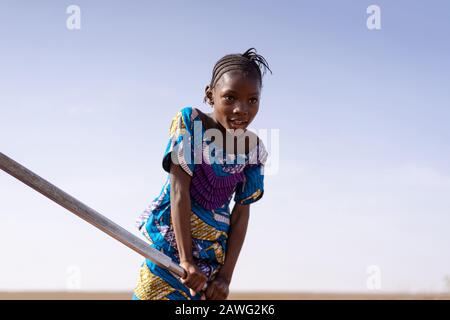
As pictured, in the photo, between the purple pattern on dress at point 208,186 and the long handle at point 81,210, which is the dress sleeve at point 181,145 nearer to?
the purple pattern on dress at point 208,186

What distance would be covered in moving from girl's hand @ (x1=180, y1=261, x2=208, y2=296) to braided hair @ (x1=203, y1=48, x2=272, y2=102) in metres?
0.96

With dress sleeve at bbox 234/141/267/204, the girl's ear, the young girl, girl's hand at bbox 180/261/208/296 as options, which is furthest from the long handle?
the girl's ear

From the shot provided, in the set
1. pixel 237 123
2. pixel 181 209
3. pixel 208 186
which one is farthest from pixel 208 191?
pixel 237 123

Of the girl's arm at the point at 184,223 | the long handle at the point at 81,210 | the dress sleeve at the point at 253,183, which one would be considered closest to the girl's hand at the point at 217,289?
the girl's arm at the point at 184,223

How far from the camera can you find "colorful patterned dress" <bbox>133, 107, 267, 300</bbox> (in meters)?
3.09

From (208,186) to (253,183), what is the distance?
1.05 ft

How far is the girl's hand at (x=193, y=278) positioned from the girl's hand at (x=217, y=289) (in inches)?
5.4

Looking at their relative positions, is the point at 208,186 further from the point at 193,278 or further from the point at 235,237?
the point at 193,278

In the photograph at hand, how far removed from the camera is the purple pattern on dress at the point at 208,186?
3.18 metres

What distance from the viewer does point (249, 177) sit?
3395mm

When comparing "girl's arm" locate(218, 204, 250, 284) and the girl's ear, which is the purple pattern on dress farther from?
the girl's ear

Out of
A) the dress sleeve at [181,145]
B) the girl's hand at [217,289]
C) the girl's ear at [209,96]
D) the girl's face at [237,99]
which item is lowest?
the girl's hand at [217,289]

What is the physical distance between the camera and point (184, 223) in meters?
3.04
